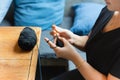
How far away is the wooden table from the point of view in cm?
103

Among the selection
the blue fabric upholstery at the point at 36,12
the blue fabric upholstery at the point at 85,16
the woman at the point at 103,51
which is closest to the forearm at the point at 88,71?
the woman at the point at 103,51

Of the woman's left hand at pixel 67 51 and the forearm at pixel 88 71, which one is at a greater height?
the woman's left hand at pixel 67 51

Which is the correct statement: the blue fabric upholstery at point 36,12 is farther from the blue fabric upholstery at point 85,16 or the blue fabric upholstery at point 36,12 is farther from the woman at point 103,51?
the woman at point 103,51

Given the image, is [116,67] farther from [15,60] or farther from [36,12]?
[36,12]

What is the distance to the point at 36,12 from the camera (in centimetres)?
187

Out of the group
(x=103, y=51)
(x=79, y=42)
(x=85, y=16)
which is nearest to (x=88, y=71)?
(x=103, y=51)

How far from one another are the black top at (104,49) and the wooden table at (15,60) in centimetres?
28

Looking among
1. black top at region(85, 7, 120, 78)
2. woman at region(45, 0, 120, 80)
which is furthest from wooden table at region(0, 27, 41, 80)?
black top at region(85, 7, 120, 78)

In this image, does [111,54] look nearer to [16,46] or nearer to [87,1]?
[16,46]

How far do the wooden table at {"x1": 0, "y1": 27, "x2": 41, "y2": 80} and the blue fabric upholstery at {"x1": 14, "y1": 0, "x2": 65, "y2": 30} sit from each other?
539 millimetres

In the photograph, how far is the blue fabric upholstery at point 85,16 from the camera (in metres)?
1.78

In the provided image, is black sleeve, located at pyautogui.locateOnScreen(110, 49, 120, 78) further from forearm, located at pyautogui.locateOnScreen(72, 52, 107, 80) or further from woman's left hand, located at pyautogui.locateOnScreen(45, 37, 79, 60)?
woman's left hand, located at pyautogui.locateOnScreen(45, 37, 79, 60)

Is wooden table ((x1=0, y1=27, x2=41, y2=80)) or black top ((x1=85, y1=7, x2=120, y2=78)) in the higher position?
black top ((x1=85, y1=7, x2=120, y2=78))

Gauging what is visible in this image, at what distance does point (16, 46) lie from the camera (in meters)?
1.23
